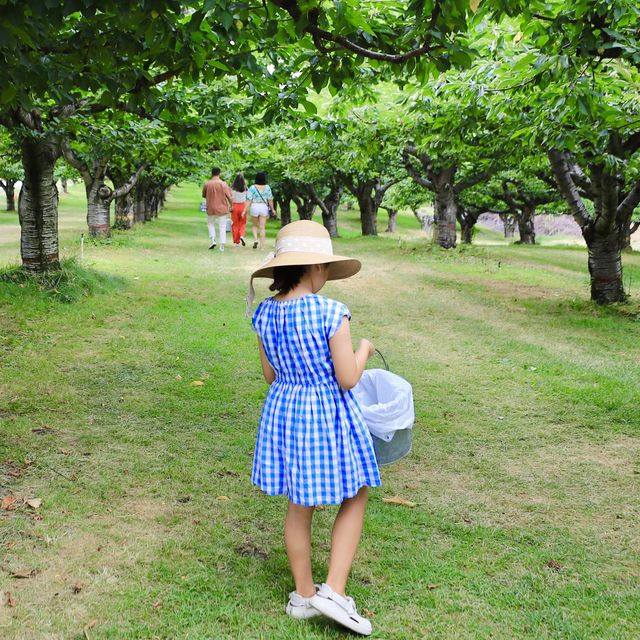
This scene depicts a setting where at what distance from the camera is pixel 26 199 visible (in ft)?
31.1

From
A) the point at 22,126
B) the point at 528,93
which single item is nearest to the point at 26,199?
the point at 22,126

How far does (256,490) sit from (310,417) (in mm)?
1528

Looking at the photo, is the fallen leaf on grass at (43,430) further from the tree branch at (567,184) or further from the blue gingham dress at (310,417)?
the tree branch at (567,184)

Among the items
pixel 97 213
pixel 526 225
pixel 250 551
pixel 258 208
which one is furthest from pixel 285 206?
pixel 250 551

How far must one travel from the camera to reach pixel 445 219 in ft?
64.5

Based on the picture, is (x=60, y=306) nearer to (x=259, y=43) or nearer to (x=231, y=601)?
(x=259, y=43)

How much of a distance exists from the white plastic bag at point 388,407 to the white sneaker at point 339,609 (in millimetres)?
714

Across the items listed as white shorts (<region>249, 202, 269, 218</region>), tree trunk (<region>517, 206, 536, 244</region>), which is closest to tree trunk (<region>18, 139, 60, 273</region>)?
white shorts (<region>249, 202, 269, 218</region>)

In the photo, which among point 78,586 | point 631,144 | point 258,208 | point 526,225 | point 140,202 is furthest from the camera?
point 526,225

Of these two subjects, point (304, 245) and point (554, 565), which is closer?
point (304, 245)

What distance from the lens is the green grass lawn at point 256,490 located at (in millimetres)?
3051

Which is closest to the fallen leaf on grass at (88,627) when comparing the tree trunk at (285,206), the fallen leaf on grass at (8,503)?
the fallen leaf on grass at (8,503)

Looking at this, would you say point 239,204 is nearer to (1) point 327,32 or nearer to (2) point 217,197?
(2) point 217,197

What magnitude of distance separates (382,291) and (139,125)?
4936 mm
